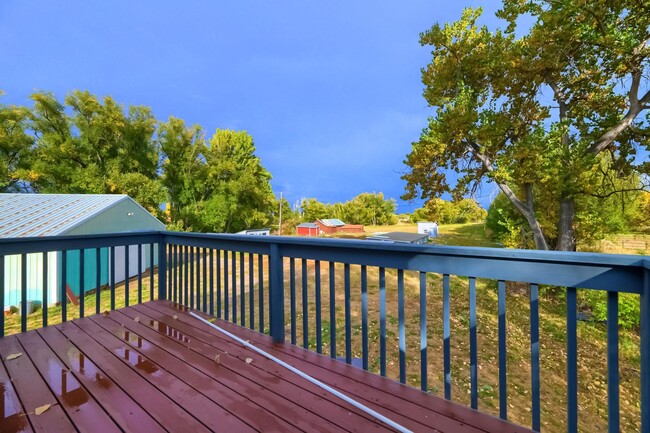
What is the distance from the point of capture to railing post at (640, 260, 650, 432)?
3.22ft

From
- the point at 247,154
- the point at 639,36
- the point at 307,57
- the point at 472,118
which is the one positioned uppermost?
the point at 307,57

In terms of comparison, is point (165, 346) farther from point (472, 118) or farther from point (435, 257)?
point (472, 118)

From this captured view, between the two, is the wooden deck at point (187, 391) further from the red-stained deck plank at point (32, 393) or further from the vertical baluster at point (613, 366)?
the vertical baluster at point (613, 366)

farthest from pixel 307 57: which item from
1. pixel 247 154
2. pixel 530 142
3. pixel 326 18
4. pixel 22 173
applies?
pixel 22 173

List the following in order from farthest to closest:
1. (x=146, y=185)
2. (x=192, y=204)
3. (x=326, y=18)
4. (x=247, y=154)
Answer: (x=247, y=154), (x=192, y=204), (x=146, y=185), (x=326, y=18)

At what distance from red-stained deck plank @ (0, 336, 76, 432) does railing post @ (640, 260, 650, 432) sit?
223 centimetres

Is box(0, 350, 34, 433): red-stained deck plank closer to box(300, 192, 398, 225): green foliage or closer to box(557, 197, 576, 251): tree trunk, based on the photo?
box(557, 197, 576, 251): tree trunk

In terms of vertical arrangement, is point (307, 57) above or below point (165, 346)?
above

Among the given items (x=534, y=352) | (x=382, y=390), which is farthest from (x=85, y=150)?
(x=534, y=352)

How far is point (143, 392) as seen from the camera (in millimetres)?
1562

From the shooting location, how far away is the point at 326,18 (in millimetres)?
13266

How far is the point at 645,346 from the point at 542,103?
10071 millimetres

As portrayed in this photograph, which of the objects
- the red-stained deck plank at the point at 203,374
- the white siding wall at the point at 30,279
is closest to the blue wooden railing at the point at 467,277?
the red-stained deck plank at the point at 203,374

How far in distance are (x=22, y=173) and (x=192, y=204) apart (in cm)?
911
